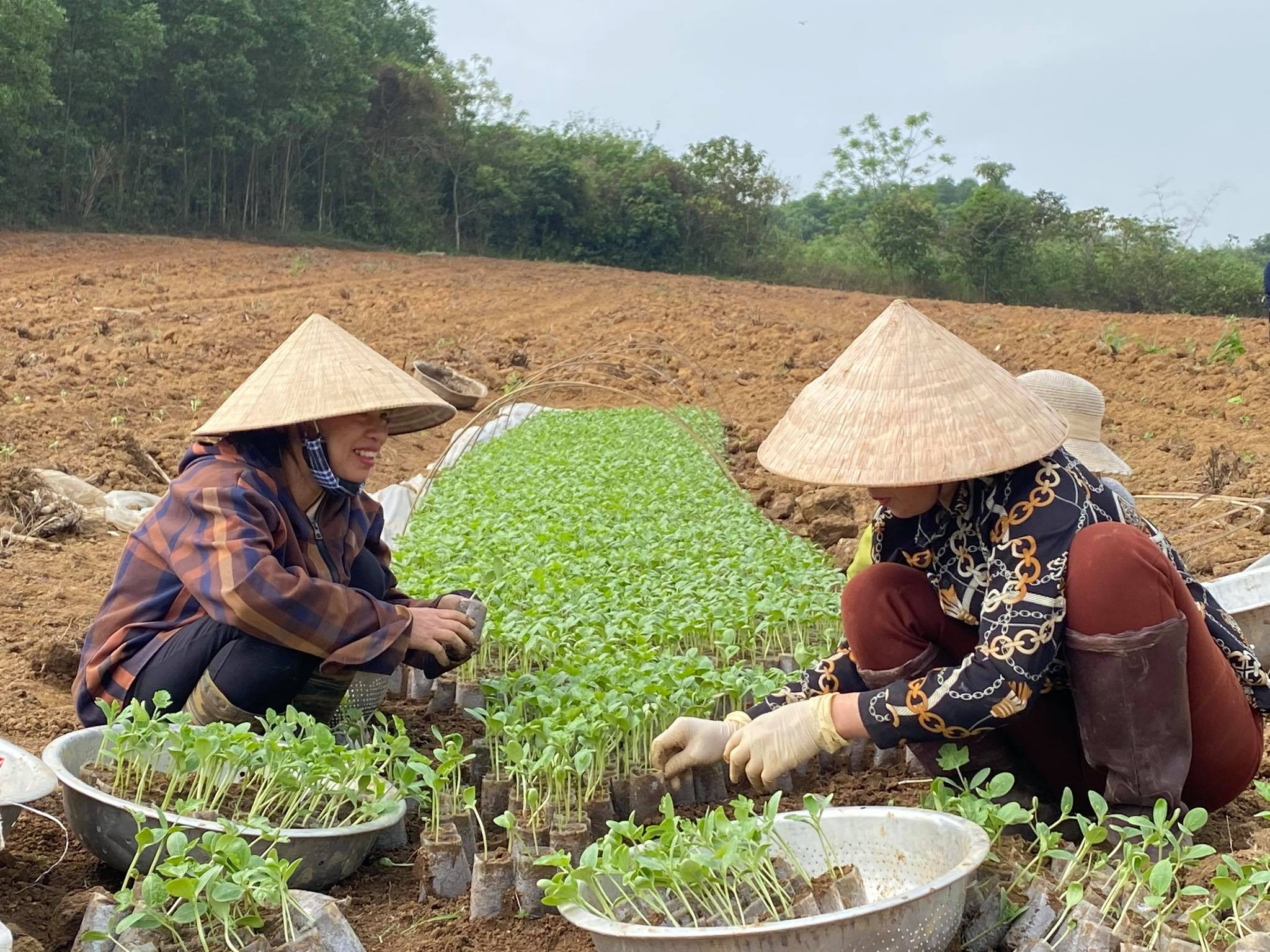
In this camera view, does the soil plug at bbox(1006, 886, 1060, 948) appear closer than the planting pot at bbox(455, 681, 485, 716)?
Yes

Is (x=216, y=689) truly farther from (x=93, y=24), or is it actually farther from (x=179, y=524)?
(x=93, y=24)

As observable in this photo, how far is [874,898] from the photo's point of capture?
8.11ft

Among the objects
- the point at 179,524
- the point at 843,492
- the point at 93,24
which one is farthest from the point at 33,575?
the point at 93,24

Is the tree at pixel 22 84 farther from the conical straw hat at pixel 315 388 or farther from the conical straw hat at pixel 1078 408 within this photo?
the conical straw hat at pixel 1078 408

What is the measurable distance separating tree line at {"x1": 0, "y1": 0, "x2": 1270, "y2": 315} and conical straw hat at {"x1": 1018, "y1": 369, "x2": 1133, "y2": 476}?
24.0m

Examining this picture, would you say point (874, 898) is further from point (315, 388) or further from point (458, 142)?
point (458, 142)

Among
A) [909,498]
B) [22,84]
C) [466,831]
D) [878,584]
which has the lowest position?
[466,831]

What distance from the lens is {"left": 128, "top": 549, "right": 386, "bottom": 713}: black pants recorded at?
123 inches

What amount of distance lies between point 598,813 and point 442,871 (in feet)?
1.46

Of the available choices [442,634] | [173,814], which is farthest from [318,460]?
[173,814]

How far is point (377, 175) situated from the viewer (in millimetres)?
34188

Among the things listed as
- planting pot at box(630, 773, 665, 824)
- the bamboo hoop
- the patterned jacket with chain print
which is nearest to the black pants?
planting pot at box(630, 773, 665, 824)

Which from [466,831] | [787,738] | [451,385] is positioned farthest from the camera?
[451,385]

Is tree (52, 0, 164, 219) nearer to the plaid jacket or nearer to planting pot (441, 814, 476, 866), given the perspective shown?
the plaid jacket
